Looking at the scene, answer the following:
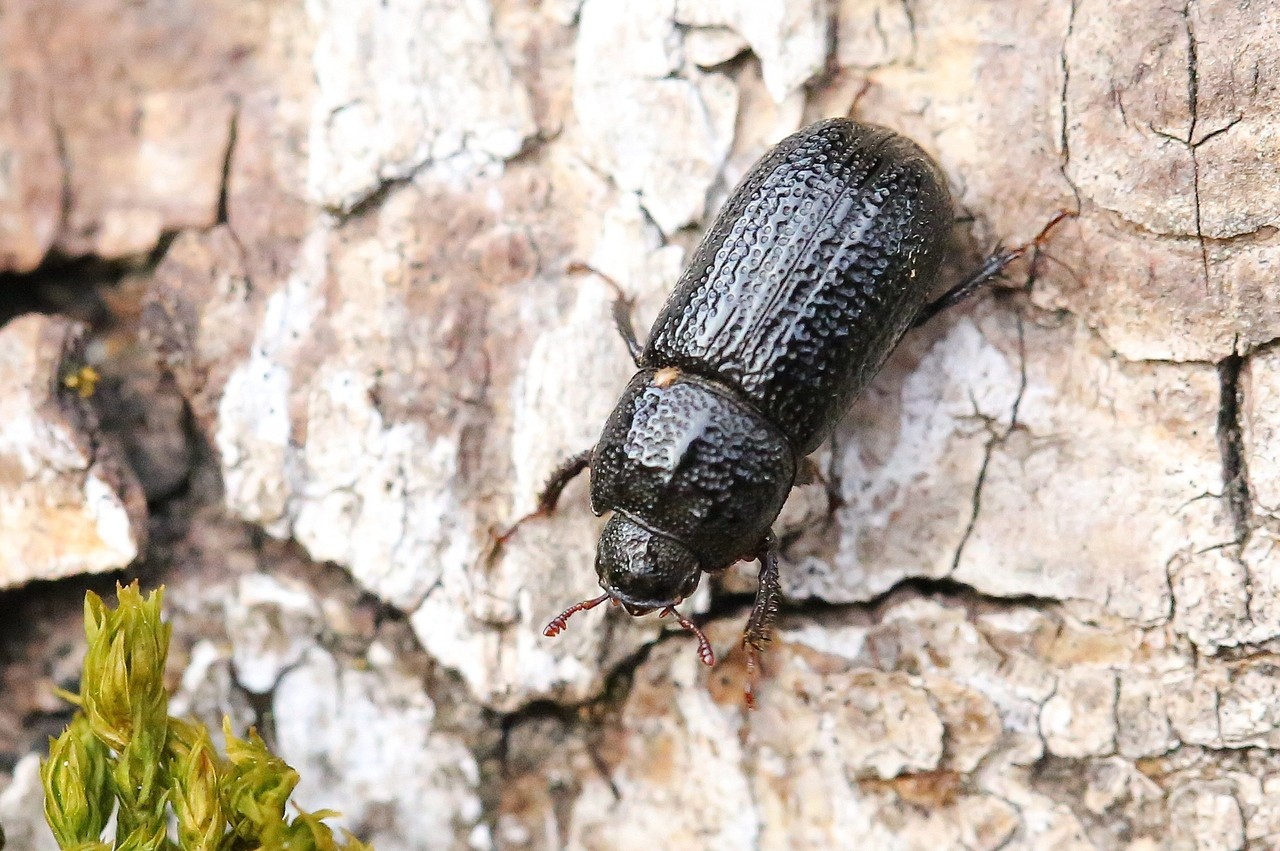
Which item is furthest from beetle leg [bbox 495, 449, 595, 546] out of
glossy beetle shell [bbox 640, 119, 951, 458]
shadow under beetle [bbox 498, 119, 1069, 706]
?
glossy beetle shell [bbox 640, 119, 951, 458]

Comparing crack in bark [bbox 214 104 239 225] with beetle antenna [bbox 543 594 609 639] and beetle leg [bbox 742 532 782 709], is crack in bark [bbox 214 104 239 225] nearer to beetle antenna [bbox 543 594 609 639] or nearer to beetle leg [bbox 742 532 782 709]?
beetle antenna [bbox 543 594 609 639]

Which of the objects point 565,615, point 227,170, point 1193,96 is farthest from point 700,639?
point 227,170

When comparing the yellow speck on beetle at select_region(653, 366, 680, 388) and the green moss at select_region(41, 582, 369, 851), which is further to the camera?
the yellow speck on beetle at select_region(653, 366, 680, 388)

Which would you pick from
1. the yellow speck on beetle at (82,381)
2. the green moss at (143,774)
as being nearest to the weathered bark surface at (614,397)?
the yellow speck on beetle at (82,381)

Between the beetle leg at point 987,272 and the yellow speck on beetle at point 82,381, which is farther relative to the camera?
the yellow speck on beetle at point 82,381

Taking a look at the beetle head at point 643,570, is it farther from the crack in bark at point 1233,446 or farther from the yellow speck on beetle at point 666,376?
the crack in bark at point 1233,446
